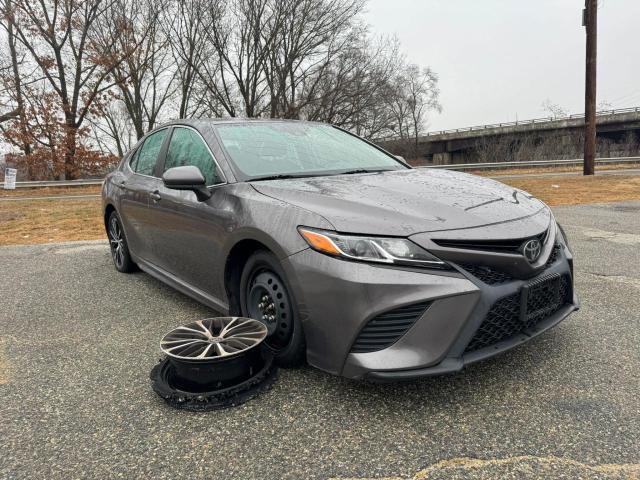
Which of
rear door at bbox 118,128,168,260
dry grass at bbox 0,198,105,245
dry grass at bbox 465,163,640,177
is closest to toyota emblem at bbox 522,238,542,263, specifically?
rear door at bbox 118,128,168,260

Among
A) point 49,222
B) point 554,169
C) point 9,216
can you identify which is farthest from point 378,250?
point 554,169

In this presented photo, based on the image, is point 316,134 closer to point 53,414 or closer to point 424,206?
point 424,206

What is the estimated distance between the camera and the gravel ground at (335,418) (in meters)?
1.81

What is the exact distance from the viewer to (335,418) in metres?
2.12

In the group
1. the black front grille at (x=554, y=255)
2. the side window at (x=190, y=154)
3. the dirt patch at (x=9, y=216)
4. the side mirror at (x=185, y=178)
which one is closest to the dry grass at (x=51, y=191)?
the dirt patch at (x=9, y=216)

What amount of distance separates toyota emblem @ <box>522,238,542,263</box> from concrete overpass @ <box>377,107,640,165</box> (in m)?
33.7

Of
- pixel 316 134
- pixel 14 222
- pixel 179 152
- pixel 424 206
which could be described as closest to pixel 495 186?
pixel 424 206

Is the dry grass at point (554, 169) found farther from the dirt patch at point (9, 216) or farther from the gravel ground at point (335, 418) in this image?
the gravel ground at point (335, 418)

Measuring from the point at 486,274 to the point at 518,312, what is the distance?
0.27 metres

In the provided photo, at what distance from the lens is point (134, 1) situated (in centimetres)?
2462

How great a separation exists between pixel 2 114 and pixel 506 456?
27295mm

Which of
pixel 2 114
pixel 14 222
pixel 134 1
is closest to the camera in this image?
pixel 14 222

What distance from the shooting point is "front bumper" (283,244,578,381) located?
1.97 m

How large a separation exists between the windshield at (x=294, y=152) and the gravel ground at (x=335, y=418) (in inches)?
50.6
